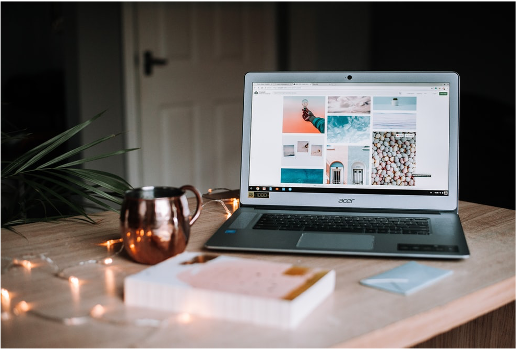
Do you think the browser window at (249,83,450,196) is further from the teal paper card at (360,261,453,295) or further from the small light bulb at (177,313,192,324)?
the small light bulb at (177,313,192,324)

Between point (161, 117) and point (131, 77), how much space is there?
0.25 metres

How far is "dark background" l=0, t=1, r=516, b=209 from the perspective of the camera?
116 inches

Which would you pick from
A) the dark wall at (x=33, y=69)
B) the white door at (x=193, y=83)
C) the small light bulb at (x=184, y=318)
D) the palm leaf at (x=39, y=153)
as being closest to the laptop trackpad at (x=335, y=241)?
the small light bulb at (x=184, y=318)

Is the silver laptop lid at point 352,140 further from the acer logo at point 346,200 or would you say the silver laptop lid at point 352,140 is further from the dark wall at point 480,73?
the dark wall at point 480,73

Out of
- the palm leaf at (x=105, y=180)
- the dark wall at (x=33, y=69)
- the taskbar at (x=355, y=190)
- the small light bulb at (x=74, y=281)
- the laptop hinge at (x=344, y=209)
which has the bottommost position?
the small light bulb at (x=74, y=281)

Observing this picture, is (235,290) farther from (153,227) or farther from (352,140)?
(352,140)

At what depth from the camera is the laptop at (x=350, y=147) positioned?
1171 millimetres

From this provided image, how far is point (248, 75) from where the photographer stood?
1.23m

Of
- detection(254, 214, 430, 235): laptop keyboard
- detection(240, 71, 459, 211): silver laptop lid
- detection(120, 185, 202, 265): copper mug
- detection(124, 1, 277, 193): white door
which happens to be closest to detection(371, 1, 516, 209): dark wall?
detection(124, 1, 277, 193): white door

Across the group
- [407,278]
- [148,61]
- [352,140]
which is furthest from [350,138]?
[148,61]

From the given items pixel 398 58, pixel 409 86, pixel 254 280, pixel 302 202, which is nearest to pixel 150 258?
pixel 254 280

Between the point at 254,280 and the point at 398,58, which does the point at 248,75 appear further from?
the point at 398,58

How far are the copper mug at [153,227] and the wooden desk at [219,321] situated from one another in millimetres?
33

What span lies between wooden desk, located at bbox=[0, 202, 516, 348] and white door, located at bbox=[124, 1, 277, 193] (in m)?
2.13
